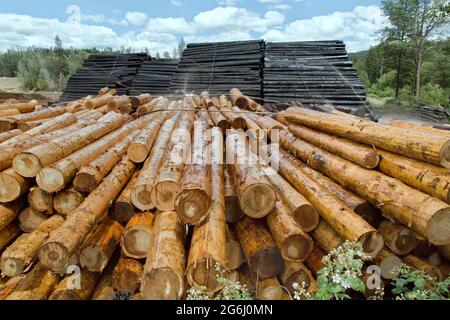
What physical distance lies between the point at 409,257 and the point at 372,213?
58 cm

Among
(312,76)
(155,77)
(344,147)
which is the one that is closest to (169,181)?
(344,147)

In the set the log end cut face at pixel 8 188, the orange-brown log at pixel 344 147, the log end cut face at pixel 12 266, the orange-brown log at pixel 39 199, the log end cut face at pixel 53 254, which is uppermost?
the orange-brown log at pixel 344 147

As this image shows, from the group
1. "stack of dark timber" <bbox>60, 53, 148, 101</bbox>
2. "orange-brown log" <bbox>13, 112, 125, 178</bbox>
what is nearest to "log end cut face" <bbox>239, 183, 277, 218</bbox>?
"orange-brown log" <bbox>13, 112, 125, 178</bbox>

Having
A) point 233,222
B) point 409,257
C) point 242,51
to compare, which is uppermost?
point 242,51

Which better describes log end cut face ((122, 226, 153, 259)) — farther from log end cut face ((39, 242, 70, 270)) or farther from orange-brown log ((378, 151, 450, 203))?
orange-brown log ((378, 151, 450, 203))

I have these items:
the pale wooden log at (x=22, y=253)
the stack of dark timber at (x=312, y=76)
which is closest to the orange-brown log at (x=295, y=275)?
the pale wooden log at (x=22, y=253)

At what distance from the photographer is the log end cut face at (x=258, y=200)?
10.9 ft

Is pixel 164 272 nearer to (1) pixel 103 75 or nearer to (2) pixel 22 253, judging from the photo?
(2) pixel 22 253

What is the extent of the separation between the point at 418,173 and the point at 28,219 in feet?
15.7

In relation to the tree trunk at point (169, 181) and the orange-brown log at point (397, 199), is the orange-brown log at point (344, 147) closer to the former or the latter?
the orange-brown log at point (397, 199)

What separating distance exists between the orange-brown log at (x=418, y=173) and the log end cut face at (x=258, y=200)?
1546 millimetres

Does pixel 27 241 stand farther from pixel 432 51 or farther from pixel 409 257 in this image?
pixel 432 51
